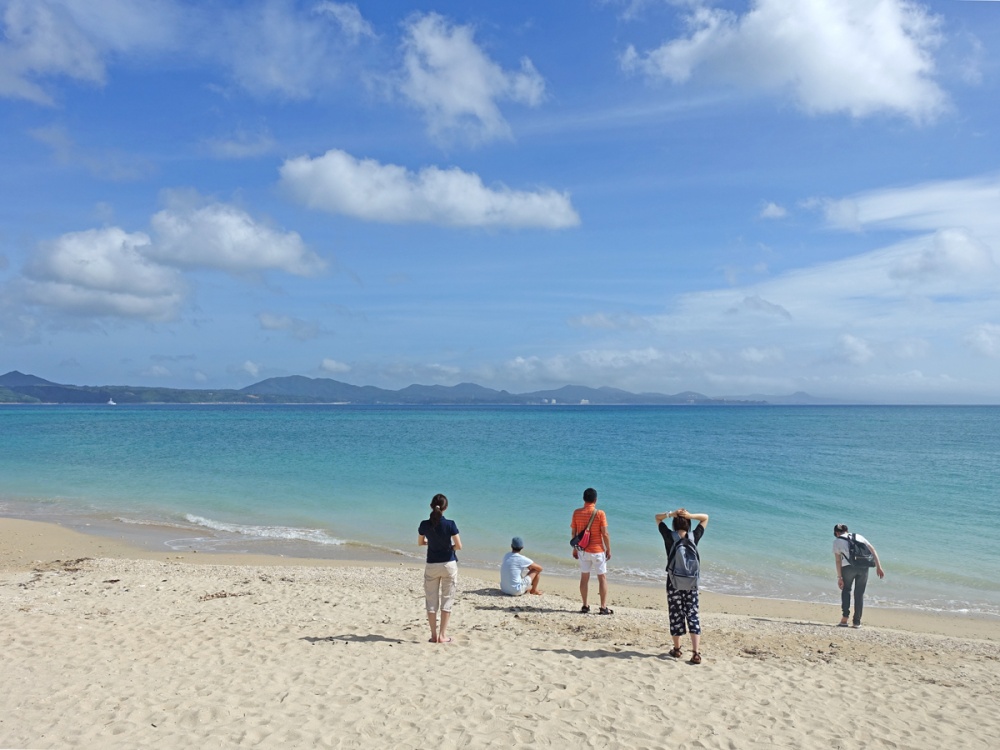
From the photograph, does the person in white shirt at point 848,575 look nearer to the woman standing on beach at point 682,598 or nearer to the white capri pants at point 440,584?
the woman standing on beach at point 682,598

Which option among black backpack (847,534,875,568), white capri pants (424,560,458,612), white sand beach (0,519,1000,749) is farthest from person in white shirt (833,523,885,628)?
white capri pants (424,560,458,612)

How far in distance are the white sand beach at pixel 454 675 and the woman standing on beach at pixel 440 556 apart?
61 centimetres

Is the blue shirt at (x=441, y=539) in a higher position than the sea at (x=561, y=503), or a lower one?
higher

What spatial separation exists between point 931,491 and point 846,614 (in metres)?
19.8

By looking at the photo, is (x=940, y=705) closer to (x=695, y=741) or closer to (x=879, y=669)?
(x=879, y=669)

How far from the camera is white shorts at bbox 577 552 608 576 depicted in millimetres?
10515

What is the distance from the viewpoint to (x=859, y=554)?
437 inches

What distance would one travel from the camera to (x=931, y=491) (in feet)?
89.7

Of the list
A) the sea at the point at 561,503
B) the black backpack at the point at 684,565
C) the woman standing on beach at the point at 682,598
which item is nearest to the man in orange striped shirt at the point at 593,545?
the woman standing on beach at the point at 682,598

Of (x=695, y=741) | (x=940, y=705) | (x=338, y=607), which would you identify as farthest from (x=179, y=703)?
(x=940, y=705)

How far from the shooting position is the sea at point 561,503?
1578 cm

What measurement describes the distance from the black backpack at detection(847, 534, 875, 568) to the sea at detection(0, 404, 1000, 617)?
8.63ft

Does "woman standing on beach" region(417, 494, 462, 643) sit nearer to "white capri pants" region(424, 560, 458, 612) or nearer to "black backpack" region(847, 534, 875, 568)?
"white capri pants" region(424, 560, 458, 612)

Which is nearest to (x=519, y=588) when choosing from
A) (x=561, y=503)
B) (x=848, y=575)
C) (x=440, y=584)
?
(x=440, y=584)
